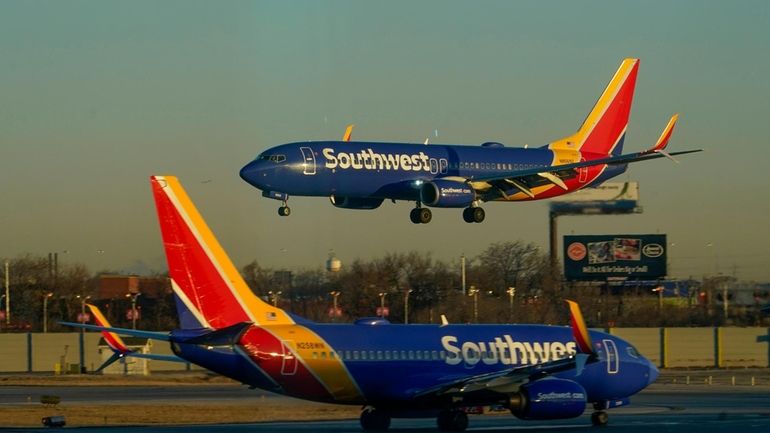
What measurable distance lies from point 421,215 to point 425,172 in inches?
103

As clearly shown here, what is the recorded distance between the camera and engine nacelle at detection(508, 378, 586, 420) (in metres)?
38.4

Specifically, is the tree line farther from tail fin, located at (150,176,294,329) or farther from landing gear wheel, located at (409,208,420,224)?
tail fin, located at (150,176,294,329)

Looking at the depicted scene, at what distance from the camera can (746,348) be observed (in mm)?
93750

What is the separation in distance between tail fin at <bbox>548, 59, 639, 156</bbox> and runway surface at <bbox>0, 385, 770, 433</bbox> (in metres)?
12.8

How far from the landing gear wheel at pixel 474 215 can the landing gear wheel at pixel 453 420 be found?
19.9m

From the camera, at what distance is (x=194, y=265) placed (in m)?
36.5

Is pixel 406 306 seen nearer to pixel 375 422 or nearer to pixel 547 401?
pixel 375 422

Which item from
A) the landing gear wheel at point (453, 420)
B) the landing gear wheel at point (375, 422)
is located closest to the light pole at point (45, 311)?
the landing gear wheel at point (375, 422)

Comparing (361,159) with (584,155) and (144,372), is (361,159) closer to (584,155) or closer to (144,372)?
(584,155)

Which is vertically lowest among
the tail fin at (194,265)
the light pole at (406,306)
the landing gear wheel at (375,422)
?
the landing gear wheel at (375,422)

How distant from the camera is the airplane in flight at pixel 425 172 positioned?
5484 cm

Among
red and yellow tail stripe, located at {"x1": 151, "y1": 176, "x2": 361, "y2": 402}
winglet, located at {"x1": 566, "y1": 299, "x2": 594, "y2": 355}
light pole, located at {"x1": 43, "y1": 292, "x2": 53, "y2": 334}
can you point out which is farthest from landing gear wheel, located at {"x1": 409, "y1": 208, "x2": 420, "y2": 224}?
light pole, located at {"x1": 43, "y1": 292, "x2": 53, "y2": 334}

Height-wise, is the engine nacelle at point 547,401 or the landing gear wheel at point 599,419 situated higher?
the engine nacelle at point 547,401

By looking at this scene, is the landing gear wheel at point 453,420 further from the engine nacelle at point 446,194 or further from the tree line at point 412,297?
the tree line at point 412,297
